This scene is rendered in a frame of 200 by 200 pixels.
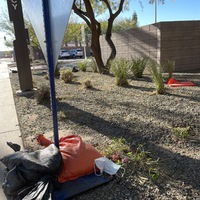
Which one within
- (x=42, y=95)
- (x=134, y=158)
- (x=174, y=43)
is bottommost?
(x=134, y=158)

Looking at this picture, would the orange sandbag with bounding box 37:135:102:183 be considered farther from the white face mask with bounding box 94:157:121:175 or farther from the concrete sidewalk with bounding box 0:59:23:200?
the concrete sidewalk with bounding box 0:59:23:200

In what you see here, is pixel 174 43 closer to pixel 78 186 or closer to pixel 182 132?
pixel 182 132

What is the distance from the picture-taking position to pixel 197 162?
2357 millimetres

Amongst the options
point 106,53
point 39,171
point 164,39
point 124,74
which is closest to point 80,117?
point 39,171

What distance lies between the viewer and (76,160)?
2.11 m

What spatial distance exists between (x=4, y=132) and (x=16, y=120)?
62 cm

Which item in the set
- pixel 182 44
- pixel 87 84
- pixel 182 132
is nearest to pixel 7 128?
pixel 182 132

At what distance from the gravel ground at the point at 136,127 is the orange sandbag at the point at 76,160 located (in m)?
0.21

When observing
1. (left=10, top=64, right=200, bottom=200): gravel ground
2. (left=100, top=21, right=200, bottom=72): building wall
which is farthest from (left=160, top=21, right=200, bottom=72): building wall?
(left=10, top=64, right=200, bottom=200): gravel ground

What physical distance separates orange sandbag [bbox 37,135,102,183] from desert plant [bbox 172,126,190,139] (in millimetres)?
1317

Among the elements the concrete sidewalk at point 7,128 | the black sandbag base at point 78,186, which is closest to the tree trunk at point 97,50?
the concrete sidewalk at point 7,128

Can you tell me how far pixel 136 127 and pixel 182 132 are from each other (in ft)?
2.28

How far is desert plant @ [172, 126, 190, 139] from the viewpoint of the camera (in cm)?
293

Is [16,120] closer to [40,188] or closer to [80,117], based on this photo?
[80,117]
